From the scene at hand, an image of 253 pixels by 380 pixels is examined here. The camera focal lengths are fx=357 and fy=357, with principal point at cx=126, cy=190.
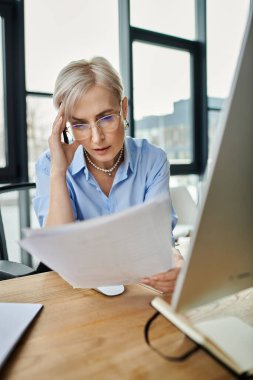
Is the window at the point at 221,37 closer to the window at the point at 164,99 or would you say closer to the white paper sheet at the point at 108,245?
the window at the point at 164,99

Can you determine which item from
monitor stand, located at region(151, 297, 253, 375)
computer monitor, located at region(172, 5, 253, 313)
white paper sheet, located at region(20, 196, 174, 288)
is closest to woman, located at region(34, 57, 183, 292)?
white paper sheet, located at region(20, 196, 174, 288)

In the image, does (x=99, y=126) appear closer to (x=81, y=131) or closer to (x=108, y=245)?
(x=81, y=131)

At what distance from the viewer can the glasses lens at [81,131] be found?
3.99ft

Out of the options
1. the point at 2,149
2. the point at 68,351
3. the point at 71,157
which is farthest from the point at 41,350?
the point at 2,149

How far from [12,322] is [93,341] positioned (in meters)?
0.17

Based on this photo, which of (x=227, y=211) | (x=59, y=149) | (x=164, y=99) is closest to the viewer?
(x=227, y=211)

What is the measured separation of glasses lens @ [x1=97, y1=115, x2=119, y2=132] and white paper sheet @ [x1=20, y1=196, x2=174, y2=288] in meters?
0.64

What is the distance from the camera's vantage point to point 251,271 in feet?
1.76

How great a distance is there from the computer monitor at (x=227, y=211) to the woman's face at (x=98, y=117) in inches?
30.5

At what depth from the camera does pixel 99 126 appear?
1.21 m

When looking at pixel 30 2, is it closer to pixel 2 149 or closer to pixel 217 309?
pixel 2 149

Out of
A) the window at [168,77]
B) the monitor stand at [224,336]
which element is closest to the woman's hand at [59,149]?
the monitor stand at [224,336]

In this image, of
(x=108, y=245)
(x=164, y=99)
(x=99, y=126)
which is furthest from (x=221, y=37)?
(x=108, y=245)

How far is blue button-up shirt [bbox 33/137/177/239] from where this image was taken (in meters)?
1.33
